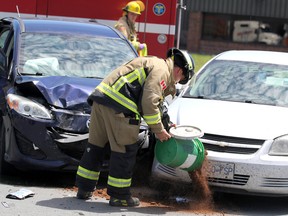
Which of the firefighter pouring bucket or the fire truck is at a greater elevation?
the fire truck

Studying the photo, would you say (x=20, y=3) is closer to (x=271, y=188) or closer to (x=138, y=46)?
(x=138, y=46)

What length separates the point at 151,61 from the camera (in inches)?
235

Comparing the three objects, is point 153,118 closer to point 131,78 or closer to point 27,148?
point 131,78

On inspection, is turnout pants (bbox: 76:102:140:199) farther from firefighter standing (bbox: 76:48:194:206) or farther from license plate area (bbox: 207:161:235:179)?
license plate area (bbox: 207:161:235:179)

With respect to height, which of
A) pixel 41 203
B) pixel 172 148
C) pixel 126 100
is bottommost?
pixel 41 203

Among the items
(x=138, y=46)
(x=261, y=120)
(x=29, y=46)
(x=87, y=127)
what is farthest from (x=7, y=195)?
(x=138, y=46)

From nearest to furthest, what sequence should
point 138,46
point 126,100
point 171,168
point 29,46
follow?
point 126,100, point 171,168, point 29,46, point 138,46

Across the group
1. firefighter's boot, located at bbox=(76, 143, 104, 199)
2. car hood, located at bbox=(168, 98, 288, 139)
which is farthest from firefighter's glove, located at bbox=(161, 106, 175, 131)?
firefighter's boot, located at bbox=(76, 143, 104, 199)

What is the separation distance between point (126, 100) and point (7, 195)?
142 cm

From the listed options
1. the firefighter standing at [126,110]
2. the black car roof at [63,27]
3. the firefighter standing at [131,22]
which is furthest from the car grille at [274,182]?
the firefighter standing at [131,22]

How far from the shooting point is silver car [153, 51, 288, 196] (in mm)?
6066

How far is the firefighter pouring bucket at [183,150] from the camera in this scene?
5.98 meters

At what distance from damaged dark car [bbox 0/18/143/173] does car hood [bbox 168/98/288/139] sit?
3.15 feet

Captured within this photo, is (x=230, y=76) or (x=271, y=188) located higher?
(x=230, y=76)
